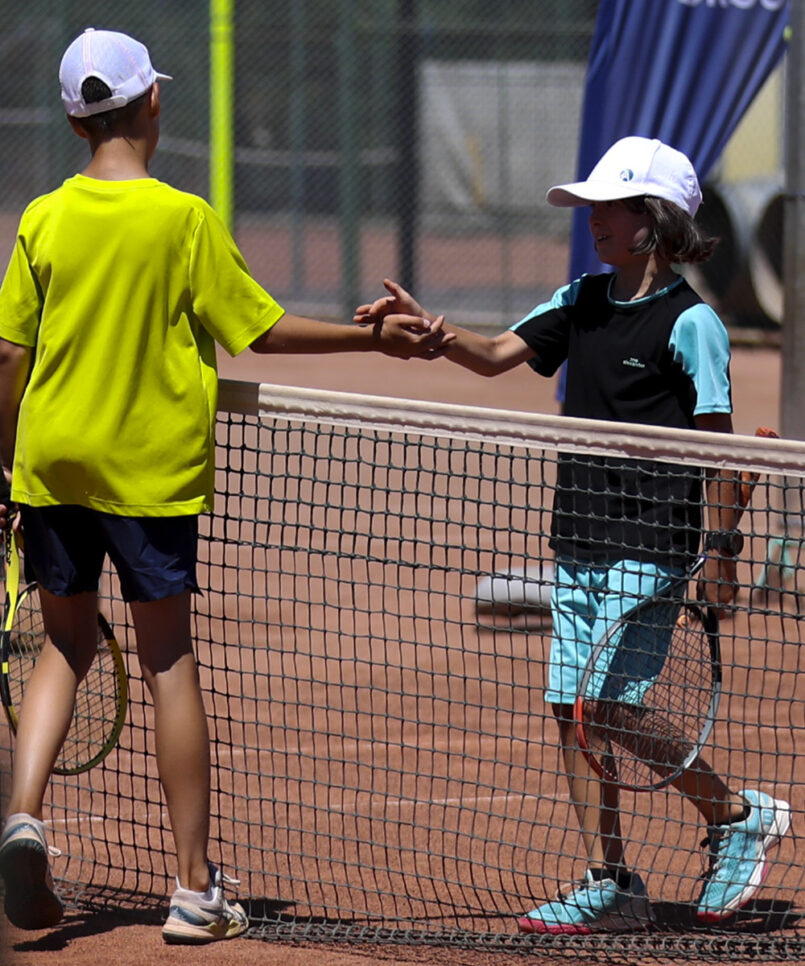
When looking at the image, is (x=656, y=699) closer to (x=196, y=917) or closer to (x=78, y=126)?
(x=196, y=917)

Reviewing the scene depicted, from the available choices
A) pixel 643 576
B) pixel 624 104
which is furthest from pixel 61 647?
pixel 624 104

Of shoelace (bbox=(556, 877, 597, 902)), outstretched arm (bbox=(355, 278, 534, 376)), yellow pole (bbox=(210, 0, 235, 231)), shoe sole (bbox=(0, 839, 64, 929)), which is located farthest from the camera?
yellow pole (bbox=(210, 0, 235, 231))

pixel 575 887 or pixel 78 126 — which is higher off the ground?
pixel 78 126

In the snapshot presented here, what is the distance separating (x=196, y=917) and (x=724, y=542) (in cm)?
141

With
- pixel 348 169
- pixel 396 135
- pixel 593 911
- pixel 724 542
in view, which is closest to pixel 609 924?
pixel 593 911

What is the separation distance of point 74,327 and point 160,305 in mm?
184

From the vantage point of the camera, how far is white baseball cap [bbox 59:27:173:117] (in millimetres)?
3430

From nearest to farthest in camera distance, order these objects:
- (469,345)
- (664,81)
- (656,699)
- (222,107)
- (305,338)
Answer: (305,338) < (656,699) < (469,345) < (664,81) < (222,107)

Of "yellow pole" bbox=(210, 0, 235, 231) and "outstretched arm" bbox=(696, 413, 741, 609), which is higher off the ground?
"yellow pole" bbox=(210, 0, 235, 231)

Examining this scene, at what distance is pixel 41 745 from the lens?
3.56 meters

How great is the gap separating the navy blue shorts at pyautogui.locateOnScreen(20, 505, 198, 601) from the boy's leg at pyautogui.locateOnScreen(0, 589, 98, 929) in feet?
0.23

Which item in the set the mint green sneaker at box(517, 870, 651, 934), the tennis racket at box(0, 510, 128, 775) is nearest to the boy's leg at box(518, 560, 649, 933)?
the mint green sneaker at box(517, 870, 651, 934)

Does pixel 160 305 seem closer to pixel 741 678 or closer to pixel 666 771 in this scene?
pixel 666 771

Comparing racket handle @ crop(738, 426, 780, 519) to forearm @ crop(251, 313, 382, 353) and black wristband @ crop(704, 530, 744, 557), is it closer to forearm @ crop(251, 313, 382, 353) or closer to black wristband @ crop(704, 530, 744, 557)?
black wristband @ crop(704, 530, 744, 557)
